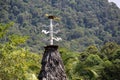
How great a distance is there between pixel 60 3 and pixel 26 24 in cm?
3794

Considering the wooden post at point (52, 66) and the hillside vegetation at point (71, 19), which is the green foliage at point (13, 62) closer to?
the wooden post at point (52, 66)

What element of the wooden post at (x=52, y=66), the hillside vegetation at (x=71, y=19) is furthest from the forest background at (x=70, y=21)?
the wooden post at (x=52, y=66)

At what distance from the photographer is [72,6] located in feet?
594

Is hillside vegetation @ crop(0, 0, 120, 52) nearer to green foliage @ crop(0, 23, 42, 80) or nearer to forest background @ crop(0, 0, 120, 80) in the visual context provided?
forest background @ crop(0, 0, 120, 80)

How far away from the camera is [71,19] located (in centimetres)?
16100

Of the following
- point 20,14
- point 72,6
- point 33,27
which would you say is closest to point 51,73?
point 33,27

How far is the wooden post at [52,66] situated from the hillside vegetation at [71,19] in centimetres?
11105

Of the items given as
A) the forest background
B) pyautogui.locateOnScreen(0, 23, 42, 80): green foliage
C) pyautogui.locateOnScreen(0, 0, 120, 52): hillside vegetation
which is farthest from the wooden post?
pyautogui.locateOnScreen(0, 0, 120, 52): hillside vegetation

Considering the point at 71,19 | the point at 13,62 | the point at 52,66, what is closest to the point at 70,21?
the point at 71,19

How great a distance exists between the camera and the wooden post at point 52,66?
9.17 m

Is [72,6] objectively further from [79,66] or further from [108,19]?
[79,66]

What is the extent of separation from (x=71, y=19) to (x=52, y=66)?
15195 cm

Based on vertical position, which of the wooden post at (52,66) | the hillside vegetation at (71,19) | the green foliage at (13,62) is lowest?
the hillside vegetation at (71,19)

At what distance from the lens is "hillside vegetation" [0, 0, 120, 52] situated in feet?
455
